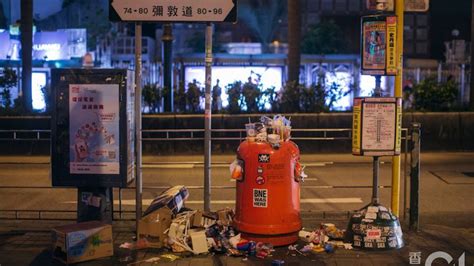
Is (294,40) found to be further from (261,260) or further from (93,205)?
(261,260)

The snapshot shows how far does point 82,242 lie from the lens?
653cm

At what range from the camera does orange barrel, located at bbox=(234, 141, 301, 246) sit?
22.3 ft

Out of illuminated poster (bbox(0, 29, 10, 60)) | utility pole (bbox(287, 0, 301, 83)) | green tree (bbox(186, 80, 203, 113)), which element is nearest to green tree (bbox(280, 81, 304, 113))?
utility pole (bbox(287, 0, 301, 83))

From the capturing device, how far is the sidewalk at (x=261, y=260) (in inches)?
259

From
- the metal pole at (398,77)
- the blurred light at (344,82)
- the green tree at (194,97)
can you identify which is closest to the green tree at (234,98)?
the green tree at (194,97)

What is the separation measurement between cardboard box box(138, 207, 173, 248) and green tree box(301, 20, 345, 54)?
24807mm

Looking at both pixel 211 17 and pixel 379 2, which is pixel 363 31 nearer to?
pixel 379 2

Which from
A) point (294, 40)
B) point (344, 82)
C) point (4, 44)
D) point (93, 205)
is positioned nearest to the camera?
point (93, 205)

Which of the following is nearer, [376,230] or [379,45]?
[376,230]

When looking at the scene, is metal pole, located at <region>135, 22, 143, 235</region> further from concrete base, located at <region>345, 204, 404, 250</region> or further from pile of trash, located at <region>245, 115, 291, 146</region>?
concrete base, located at <region>345, 204, 404, 250</region>

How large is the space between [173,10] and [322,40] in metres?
24.7

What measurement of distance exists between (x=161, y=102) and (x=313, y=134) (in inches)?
201

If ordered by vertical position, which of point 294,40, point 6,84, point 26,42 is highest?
point 294,40

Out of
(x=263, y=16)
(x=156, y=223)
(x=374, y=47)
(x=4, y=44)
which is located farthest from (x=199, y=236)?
(x=263, y=16)
